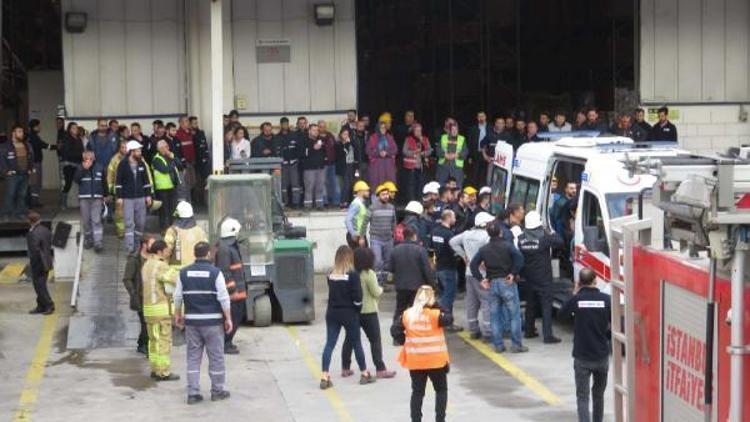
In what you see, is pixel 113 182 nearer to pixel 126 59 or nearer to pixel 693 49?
pixel 126 59

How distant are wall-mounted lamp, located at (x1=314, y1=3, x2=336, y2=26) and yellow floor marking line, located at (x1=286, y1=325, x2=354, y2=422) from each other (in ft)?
30.3

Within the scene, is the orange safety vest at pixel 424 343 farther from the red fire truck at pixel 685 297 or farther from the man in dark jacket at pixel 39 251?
the man in dark jacket at pixel 39 251

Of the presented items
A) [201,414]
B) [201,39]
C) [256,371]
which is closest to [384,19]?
[201,39]

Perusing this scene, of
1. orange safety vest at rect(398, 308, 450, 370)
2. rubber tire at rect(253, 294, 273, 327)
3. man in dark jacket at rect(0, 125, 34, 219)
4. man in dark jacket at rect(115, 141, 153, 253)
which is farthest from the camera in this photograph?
man in dark jacket at rect(0, 125, 34, 219)

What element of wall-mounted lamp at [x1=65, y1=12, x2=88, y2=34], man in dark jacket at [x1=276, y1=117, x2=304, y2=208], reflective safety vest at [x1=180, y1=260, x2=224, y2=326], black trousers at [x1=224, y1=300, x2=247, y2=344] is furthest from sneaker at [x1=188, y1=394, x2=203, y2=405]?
wall-mounted lamp at [x1=65, y1=12, x2=88, y2=34]

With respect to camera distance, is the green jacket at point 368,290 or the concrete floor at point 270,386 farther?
the green jacket at point 368,290

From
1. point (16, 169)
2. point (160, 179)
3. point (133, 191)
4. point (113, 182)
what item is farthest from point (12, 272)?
point (133, 191)

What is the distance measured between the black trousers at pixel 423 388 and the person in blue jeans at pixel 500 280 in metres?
4.31

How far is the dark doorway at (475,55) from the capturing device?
3181 cm

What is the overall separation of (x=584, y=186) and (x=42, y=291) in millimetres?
7890

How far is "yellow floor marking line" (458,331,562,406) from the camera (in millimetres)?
15367

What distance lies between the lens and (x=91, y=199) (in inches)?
898

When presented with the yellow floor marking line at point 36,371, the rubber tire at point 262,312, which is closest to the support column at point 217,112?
the yellow floor marking line at point 36,371

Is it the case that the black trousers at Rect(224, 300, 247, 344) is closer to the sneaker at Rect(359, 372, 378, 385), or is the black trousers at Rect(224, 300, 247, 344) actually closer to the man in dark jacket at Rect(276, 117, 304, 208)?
the sneaker at Rect(359, 372, 378, 385)
